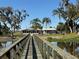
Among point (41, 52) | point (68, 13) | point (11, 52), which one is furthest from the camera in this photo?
point (68, 13)

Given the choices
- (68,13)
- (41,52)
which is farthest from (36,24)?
(41,52)

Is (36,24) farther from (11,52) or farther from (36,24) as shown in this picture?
(11,52)

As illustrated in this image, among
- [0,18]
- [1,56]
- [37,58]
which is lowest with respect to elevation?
[37,58]

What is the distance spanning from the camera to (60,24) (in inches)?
5108

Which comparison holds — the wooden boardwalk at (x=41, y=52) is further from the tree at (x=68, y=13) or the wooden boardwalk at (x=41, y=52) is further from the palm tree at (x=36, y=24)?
the palm tree at (x=36, y=24)

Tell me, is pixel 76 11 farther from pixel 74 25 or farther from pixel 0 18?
pixel 0 18

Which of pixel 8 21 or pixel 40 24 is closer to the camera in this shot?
pixel 8 21

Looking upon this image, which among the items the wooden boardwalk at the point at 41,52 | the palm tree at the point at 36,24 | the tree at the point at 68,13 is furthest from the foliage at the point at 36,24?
the wooden boardwalk at the point at 41,52

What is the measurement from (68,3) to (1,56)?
97495 mm

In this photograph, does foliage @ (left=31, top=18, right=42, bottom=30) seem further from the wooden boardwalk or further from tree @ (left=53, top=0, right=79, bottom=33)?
the wooden boardwalk

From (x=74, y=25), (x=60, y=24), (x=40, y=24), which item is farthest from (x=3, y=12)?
(x=40, y=24)

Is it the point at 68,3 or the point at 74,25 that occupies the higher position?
the point at 68,3

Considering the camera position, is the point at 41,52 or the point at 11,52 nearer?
the point at 11,52

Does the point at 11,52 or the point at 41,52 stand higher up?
the point at 11,52
